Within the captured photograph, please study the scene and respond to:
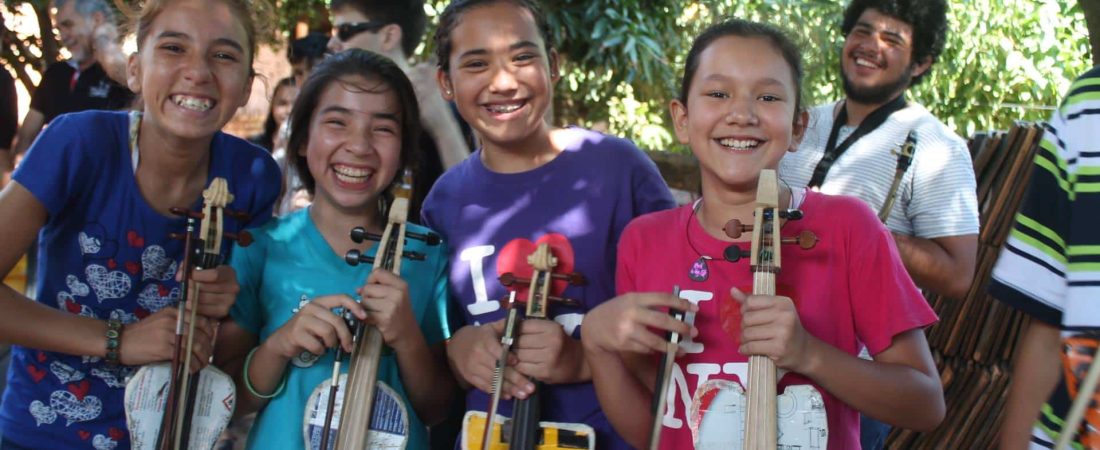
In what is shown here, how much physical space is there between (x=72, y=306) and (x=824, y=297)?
5.26ft

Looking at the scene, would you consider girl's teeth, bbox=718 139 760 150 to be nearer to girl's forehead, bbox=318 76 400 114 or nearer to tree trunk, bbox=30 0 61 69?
girl's forehead, bbox=318 76 400 114

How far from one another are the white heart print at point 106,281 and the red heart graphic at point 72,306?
5 centimetres

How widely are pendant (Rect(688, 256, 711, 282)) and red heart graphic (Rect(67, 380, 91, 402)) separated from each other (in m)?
1.34

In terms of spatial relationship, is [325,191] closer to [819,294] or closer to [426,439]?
[426,439]

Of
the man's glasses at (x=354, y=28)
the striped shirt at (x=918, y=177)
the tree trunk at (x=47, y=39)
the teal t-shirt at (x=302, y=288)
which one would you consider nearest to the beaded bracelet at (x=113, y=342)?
the teal t-shirt at (x=302, y=288)

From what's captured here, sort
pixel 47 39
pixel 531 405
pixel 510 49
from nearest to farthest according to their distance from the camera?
pixel 531 405
pixel 510 49
pixel 47 39

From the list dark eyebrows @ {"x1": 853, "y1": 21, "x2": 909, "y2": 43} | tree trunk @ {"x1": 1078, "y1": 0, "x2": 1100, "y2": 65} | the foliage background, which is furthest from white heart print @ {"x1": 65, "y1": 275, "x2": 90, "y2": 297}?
the foliage background

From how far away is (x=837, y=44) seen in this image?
7004mm

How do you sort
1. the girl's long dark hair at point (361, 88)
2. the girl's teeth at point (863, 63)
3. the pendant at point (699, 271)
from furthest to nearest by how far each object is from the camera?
the girl's teeth at point (863, 63) < the girl's long dark hair at point (361, 88) < the pendant at point (699, 271)

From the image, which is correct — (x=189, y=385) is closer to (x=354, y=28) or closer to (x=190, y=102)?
(x=190, y=102)

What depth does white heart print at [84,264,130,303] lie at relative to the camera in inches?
90.0

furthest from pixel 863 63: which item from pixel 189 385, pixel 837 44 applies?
pixel 837 44

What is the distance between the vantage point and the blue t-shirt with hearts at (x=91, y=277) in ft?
7.41

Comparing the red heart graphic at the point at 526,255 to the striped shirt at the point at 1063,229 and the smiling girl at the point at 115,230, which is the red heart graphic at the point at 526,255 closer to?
the smiling girl at the point at 115,230
